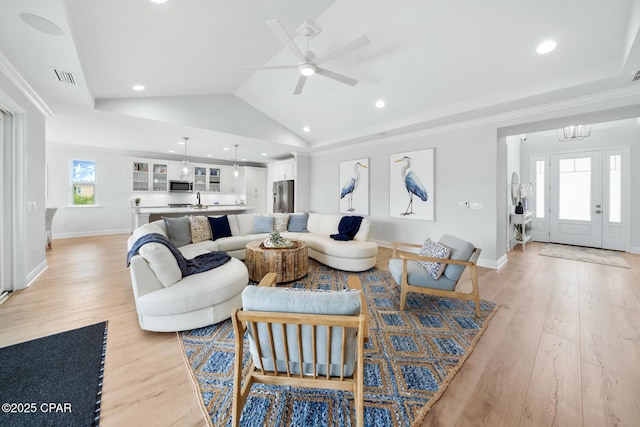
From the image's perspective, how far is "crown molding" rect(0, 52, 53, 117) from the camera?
2.50 m

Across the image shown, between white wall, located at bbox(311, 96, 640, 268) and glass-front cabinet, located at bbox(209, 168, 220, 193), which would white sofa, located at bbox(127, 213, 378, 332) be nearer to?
white wall, located at bbox(311, 96, 640, 268)

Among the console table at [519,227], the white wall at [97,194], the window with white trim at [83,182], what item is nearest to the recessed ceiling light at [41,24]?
the white wall at [97,194]

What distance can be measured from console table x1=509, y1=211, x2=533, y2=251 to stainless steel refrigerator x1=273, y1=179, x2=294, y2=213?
5.71m

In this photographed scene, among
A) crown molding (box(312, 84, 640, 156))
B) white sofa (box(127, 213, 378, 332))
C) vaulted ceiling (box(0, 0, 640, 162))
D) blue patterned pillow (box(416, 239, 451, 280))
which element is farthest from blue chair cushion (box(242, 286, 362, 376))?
crown molding (box(312, 84, 640, 156))

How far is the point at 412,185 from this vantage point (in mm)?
5062

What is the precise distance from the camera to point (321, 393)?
1.53 metres

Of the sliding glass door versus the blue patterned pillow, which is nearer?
the blue patterned pillow

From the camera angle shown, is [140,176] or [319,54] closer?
[319,54]

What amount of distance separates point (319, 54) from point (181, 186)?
6.38 m

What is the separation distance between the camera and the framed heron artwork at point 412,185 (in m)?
4.79

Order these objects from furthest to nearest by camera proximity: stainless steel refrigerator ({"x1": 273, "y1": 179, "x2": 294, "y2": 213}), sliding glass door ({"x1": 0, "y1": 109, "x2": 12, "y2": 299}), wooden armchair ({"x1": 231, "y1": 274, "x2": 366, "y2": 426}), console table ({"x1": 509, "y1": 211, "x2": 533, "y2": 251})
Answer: stainless steel refrigerator ({"x1": 273, "y1": 179, "x2": 294, "y2": 213})
console table ({"x1": 509, "y1": 211, "x2": 533, "y2": 251})
sliding glass door ({"x1": 0, "y1": 109, "x2": 12, "y2": 299})
wooden armchair ({"x1": 231, "y1": 274, "x2": 366, "y2": 426})

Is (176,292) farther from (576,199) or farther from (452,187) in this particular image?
(576,199)

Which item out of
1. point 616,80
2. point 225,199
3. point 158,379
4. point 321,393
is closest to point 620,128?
point 616,80

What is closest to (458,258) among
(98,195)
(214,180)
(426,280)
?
(426,280)
